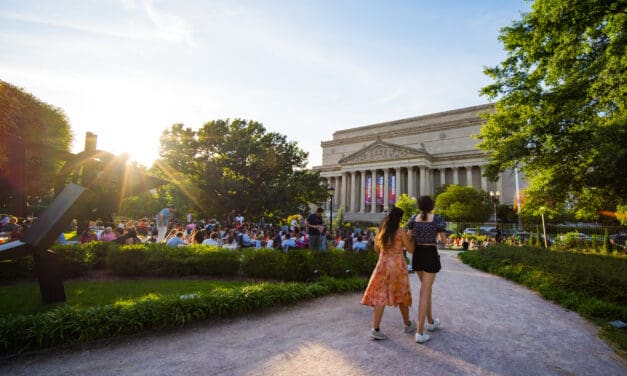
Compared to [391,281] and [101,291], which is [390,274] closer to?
[391,281]

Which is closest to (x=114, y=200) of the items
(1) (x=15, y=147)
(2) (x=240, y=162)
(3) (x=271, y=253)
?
(2) (x=240, y=162)

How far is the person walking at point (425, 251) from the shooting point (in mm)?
4621

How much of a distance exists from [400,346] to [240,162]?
2387 centimetres

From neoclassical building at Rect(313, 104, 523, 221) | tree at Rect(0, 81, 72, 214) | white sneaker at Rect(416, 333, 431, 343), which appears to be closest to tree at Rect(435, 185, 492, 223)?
neoclassical building at Rect(313, 104, 523, 221)

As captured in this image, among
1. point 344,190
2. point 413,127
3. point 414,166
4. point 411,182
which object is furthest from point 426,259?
point 413,127

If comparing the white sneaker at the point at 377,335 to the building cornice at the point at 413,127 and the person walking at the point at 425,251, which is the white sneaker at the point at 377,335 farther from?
the building cornice at the point at 413,127

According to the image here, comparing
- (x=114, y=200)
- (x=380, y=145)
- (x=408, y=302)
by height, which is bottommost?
(x=408, y=302)

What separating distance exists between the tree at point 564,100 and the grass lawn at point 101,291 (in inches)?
491

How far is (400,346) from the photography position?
4.43 m

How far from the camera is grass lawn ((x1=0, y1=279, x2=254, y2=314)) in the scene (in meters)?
6.16

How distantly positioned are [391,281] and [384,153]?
5915cm

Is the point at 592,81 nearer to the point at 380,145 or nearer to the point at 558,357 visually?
the point at 558,357

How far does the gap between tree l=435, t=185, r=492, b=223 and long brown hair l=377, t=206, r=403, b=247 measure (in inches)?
1601

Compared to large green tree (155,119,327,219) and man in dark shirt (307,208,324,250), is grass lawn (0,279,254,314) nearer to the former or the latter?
man in dark shirt (307,208,324,250)
